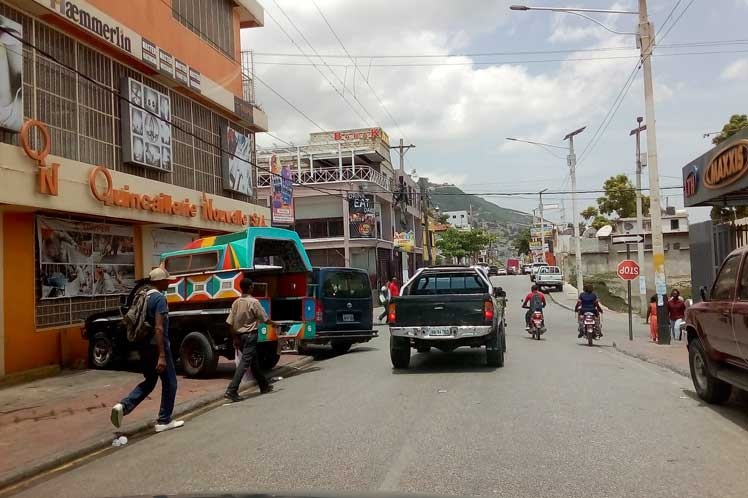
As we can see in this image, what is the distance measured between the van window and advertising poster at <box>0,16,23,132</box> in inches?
290

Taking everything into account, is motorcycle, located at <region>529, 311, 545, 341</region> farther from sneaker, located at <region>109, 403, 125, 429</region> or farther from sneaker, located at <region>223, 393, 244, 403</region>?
sneaker, located at <region>109, 403, 125, 429</region>

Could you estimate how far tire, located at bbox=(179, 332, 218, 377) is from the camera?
39.0 ft

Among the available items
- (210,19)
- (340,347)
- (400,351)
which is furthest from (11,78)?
(210,19)

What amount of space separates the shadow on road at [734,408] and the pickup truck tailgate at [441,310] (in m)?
3.63

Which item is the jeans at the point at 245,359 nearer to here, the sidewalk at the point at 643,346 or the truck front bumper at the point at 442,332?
the truck front bumper at the point at 442,332

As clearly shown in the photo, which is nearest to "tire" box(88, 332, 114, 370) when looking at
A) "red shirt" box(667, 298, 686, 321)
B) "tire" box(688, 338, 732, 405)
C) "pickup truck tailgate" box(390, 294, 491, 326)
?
"pickup truck tailgate" box(390, 294, 491, 326)

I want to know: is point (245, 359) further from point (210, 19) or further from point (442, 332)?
point (210, 19)

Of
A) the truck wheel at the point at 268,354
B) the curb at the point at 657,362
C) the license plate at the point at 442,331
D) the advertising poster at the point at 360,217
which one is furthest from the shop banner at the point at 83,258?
the advertising poster at the point at 360,217

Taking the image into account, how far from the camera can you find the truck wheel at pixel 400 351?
12.1 m

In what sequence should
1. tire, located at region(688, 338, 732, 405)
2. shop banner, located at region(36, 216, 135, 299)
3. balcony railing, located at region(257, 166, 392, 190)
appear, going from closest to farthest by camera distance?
tire, located at region(688, 338, 732, 405) < shop banner, located at region(36, 216, 135, 299) < balcony railing, located at region(257, 166, 392, 190)

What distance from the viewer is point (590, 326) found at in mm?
17266

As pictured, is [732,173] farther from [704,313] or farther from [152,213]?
[152,213]

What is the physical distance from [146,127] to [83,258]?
4.04 m

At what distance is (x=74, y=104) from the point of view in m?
14.3
